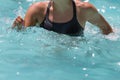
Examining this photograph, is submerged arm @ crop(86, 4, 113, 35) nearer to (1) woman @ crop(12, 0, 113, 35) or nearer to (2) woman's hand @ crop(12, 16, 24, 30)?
(1) woman @ crop(12, 0, 113, 35)

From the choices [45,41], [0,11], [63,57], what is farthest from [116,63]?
[0,11]

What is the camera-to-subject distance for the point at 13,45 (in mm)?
4359

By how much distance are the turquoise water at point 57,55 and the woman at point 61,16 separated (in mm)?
109

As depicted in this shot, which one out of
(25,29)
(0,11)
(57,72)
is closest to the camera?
(57,72)

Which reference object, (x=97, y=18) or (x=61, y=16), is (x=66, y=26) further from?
(x=97, y=18)

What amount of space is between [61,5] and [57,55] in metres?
0.56

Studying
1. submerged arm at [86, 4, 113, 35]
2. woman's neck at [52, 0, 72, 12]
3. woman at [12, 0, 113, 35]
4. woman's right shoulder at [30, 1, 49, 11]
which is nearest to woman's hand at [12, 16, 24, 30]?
woman at [12, 0, 113, 35]

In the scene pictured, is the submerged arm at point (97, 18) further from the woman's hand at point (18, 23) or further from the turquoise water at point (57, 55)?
the woman's hand at point (18, 23)

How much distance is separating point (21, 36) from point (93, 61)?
1.01 m

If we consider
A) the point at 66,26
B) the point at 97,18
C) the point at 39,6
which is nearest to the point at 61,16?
the point at 66,26

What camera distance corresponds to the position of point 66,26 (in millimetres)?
4230

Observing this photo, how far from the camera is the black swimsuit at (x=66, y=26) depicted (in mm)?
4199

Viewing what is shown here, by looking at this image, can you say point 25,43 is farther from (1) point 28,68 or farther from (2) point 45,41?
(1) point 28,68

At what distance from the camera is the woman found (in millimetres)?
4176
